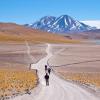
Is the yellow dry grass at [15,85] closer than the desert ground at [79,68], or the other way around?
the yellow dry grass at [15,85]

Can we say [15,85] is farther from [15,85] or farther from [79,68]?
[79,68]

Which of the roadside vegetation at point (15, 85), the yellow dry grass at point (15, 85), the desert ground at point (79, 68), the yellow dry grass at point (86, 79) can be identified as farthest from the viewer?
the desert ground at point (79, 68)

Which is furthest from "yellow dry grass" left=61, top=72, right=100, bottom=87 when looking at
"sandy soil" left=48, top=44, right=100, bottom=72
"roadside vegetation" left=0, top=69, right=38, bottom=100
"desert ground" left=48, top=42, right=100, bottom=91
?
"sandy soil" left=48, top=44, right=100, bottom=72

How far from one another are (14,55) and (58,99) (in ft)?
209

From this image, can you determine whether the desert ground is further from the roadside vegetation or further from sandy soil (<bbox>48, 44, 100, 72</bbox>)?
the roadside vegetation

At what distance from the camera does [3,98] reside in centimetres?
1942

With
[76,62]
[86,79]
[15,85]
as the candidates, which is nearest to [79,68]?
[76,62]

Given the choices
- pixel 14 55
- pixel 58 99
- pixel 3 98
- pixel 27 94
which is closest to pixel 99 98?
pixel 58 99

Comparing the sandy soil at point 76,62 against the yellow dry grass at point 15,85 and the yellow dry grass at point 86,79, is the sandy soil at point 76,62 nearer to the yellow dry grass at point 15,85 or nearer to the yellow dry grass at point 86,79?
the yellow dry grass at point 86,79

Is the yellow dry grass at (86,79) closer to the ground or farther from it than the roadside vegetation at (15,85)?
closer to the ground

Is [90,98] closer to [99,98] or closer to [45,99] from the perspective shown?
[99,98]

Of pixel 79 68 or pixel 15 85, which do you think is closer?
pixel 15 85

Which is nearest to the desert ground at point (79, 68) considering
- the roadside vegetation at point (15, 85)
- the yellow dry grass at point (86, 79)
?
the yellow dry grass at point (86, 79)

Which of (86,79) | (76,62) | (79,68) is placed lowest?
(76,62)
